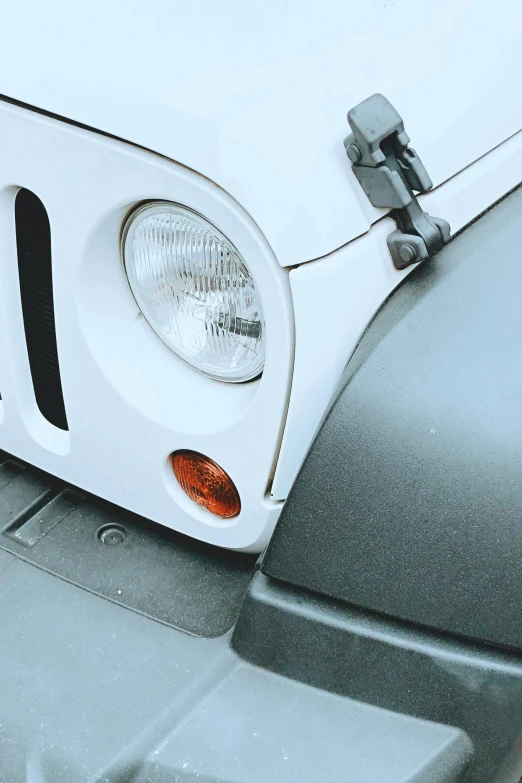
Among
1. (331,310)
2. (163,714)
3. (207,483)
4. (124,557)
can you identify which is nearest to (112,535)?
(124,557)

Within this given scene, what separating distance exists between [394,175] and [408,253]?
0.29ft

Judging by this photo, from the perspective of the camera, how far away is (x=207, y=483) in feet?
3.88

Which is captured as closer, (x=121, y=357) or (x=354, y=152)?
(x=354, y=152)

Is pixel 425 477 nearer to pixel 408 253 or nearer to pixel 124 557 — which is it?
pixel 408 253

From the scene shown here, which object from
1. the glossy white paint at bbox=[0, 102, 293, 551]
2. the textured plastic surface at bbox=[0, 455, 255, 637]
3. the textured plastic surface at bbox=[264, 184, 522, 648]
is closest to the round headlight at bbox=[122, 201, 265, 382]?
the glossy white paint at bbox=[0, 102, 293, 551]

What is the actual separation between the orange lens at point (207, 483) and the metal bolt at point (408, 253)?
35 cm

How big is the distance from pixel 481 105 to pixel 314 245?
37cm

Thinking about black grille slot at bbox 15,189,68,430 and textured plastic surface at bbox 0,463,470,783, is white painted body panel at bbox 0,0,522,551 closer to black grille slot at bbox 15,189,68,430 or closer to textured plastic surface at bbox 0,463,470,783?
black grille slot at bbox 15,189,68,430

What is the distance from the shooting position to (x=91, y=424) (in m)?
1.25

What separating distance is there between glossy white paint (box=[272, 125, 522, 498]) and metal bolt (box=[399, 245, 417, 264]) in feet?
0.06

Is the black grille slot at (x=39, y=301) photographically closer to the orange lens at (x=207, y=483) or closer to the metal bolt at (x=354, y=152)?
the orange lens at (x=207, y=483)

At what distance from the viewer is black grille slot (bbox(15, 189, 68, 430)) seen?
1197 mm

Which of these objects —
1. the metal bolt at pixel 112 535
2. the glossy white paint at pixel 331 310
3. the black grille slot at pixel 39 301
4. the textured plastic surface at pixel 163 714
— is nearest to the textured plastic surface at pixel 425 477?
the glossy white paint at pixel 331 310

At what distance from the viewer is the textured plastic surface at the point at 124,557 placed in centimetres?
120
